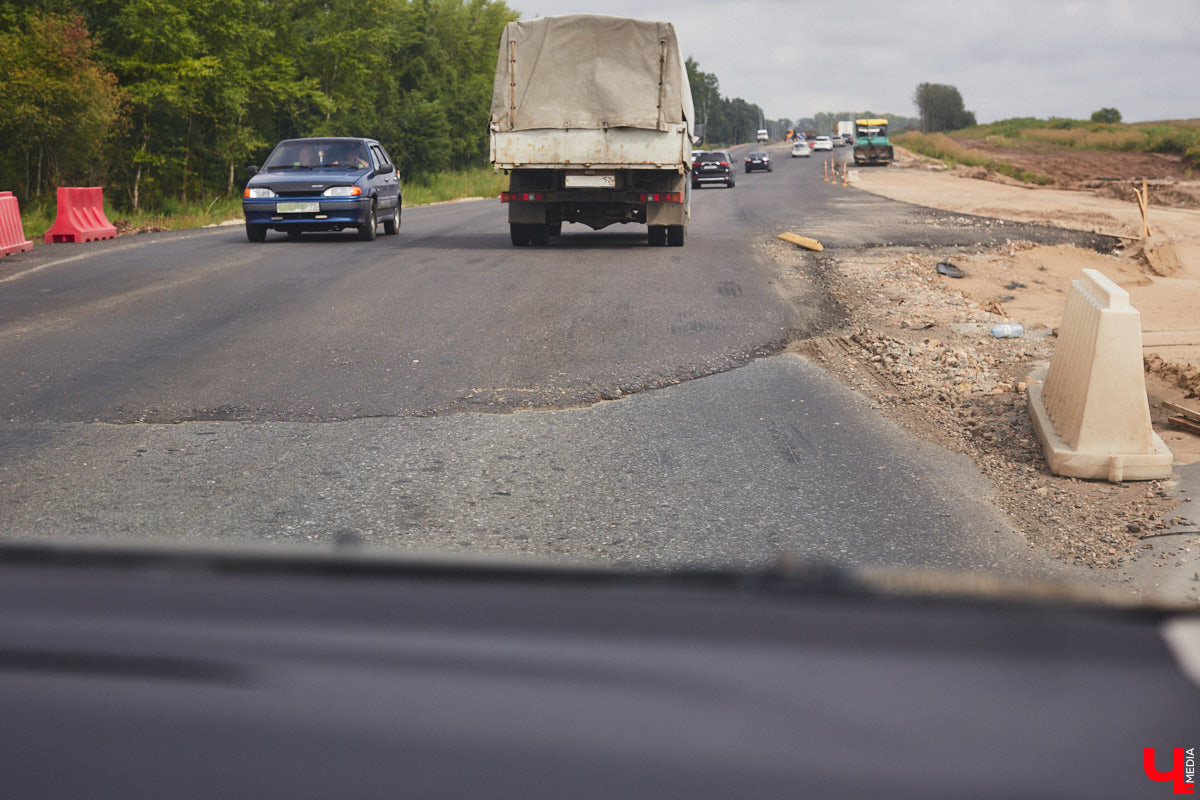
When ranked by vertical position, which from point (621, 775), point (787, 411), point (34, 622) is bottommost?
point (787, 411)

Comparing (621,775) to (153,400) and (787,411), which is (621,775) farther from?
(153,400)

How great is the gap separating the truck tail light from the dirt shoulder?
1.79 m

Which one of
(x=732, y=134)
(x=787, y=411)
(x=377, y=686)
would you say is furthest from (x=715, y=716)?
(x=732, y=134)

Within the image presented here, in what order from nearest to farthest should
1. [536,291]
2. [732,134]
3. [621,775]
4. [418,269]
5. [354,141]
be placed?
[621,775] < [536,291] < [418,269] < [354,141] < [732,134]

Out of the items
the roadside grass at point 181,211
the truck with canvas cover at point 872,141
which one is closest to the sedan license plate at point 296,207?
the roadside grass at point 181,211

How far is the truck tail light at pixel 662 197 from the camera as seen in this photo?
1662 centimetres

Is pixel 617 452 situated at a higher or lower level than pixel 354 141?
lower

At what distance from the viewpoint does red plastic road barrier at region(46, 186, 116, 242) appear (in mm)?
18984

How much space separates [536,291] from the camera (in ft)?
40.5

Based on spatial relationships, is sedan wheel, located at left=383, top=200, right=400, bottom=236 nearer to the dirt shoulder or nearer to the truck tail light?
the truck tail light

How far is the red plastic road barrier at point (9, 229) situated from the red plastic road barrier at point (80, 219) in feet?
5.14

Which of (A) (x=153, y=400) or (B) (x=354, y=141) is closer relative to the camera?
(A) (x=153, y=400)

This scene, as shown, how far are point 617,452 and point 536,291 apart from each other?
625cm

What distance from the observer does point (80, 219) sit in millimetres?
19484
